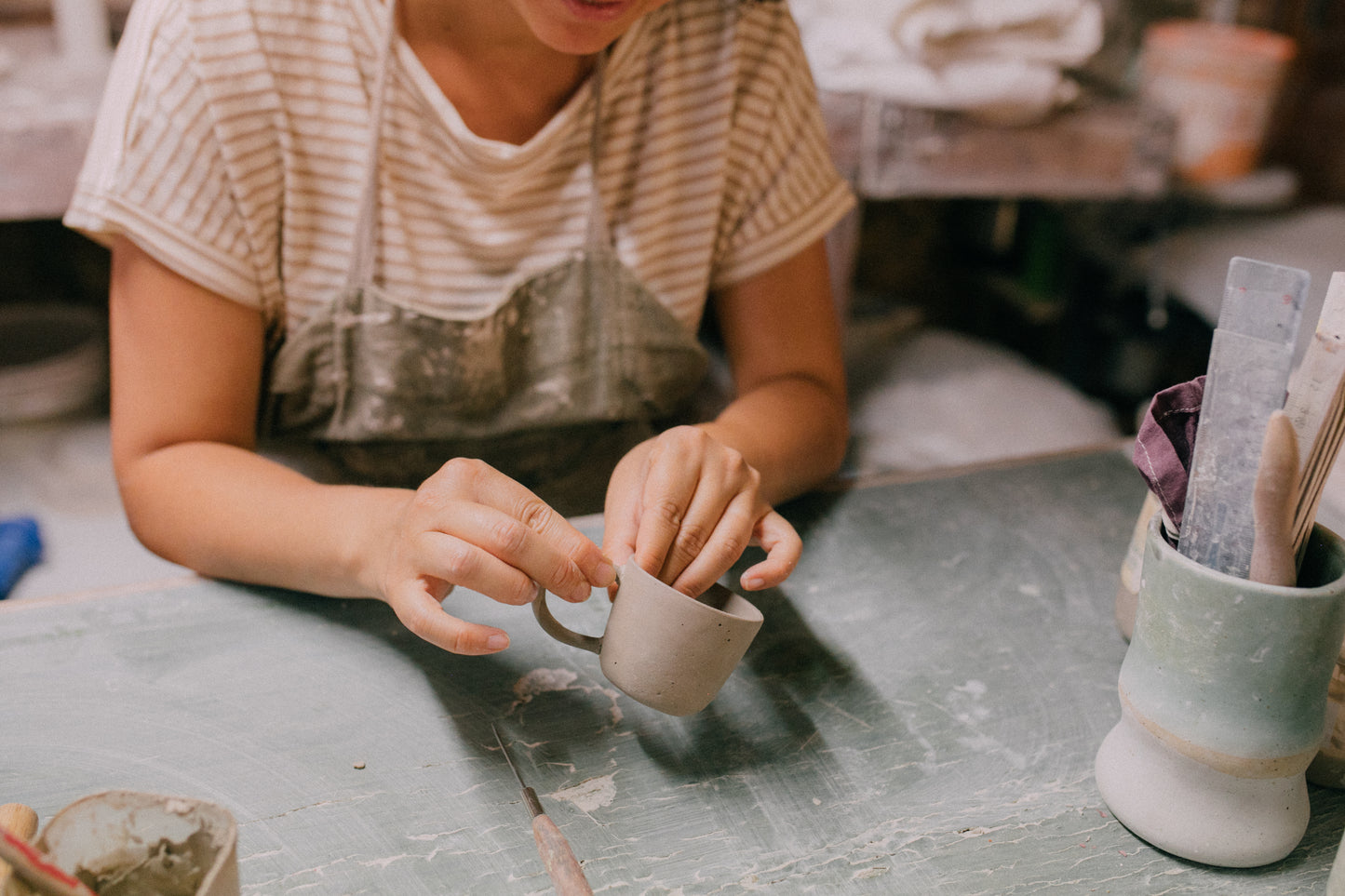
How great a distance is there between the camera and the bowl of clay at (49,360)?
179 cm

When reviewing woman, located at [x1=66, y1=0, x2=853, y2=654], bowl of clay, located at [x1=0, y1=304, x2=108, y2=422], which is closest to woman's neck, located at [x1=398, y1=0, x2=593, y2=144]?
woman, located at [x1=66, y1=0, x2=853, y2=654]

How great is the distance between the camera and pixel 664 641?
0.67 meters

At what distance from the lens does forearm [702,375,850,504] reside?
3.33ft

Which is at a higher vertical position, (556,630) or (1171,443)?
(1171,443)

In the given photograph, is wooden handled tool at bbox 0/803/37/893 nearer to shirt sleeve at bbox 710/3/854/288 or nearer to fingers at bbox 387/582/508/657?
fingers at bbox 387/582/508/657

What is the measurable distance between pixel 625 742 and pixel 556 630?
115 millimetres

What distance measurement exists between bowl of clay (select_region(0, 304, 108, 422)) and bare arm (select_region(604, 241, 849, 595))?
1.35 meters

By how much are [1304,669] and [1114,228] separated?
2.09m

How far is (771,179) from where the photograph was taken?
121 centimetres

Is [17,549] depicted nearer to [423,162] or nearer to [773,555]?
[423,162]

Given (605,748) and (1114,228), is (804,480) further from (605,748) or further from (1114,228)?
(1114,228)

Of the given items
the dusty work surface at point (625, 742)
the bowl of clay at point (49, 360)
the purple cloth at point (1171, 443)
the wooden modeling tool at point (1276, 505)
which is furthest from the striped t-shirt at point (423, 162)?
the bowl of clay at point (49, 360)

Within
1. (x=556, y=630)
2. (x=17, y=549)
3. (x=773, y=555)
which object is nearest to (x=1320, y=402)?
(x=773, y=555)

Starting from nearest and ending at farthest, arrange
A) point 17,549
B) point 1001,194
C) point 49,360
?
point 17,549 → point 1001,194 → point 49,360
